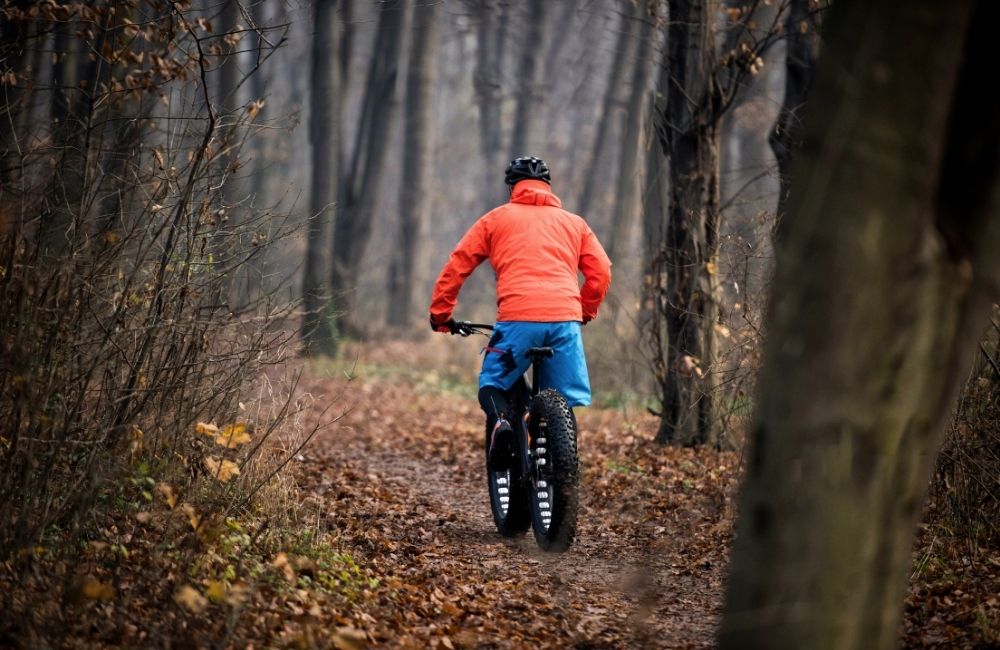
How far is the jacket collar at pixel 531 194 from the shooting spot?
6.93m

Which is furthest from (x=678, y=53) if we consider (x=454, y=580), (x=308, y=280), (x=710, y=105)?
(x=308, y=280)

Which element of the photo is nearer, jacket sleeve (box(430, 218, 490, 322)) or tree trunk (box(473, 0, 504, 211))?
jacket sleeve (box(430, 218, 490, 322))

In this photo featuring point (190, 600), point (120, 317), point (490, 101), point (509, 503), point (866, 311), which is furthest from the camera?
point (490, 101)

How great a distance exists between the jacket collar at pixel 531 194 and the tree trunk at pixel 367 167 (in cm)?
1343

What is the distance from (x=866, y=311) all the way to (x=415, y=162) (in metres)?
20.9

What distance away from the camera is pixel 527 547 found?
22.5 feet

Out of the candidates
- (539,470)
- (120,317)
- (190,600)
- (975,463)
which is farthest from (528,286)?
(190,600)

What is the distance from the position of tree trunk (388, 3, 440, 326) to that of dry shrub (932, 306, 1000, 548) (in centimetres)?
1664

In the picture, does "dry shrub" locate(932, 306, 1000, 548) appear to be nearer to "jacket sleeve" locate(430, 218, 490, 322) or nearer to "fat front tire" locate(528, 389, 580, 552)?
"fat front tire" locate(528, 389, 580, 552)

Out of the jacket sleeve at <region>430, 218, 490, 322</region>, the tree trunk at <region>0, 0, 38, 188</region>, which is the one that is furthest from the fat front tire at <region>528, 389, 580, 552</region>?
the tree trunk at <region>0, 0, 38, 188</region>

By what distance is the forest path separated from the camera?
5027mm

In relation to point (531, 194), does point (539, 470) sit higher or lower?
lower

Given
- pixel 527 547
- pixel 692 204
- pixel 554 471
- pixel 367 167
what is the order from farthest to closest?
pixel 367 167
pixel 692 204
pixel 527 547
pixel 554 471

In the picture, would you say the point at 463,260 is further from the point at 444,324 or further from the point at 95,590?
the point at 95,590
